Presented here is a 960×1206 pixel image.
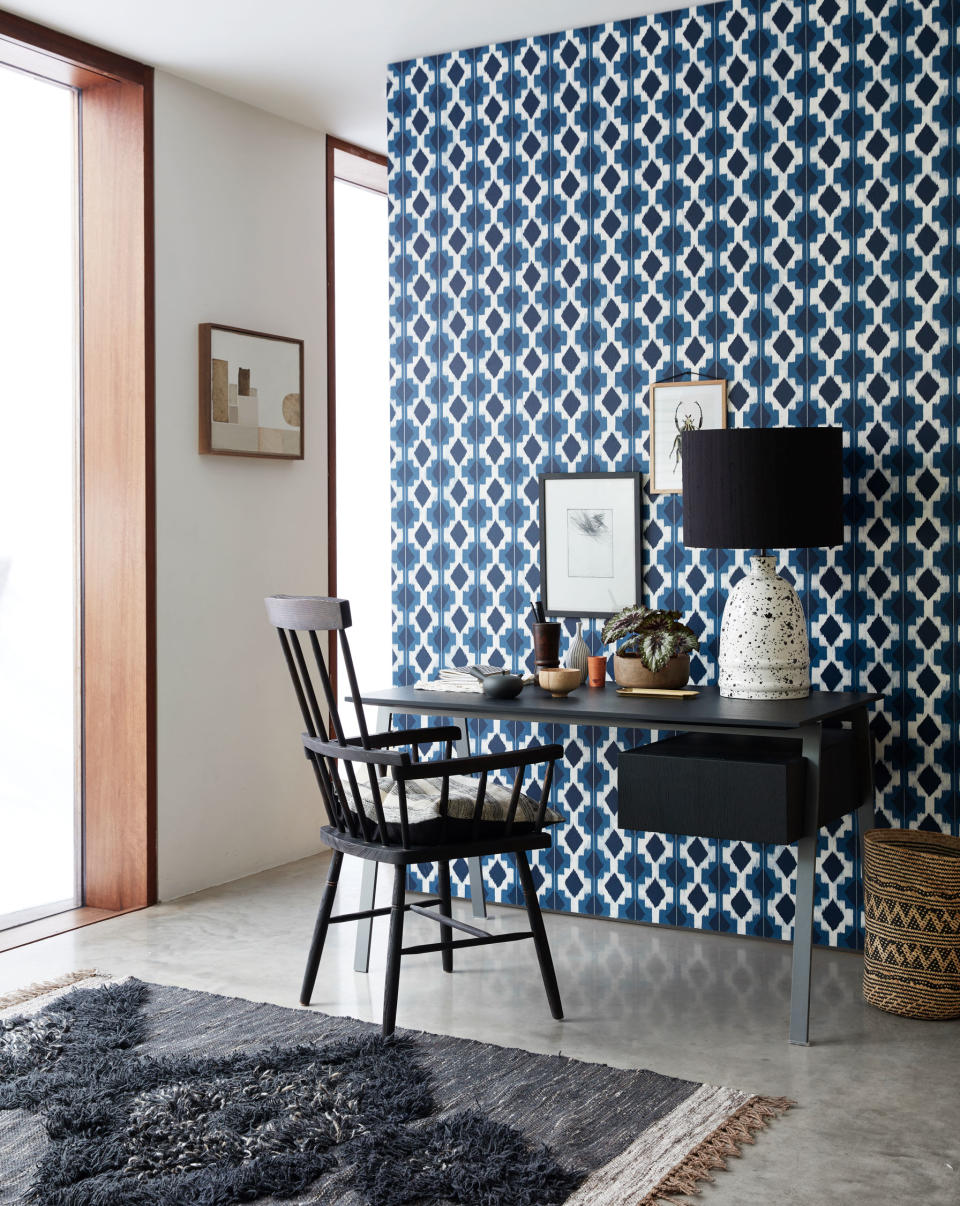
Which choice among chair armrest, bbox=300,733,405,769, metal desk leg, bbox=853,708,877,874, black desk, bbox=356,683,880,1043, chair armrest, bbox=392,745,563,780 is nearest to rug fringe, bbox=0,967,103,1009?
black desk, bbox=356,683,880,1043

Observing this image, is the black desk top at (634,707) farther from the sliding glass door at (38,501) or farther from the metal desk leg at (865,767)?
the sliding glass door at (38,501)

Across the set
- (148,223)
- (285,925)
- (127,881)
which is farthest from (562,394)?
(127,881)

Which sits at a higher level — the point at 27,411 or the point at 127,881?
the point at 27,411

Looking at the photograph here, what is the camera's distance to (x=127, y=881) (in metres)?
4.30

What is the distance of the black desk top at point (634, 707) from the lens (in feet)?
10.4

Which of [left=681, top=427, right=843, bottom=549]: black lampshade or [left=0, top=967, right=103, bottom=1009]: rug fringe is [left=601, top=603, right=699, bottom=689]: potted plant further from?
[left=0, top=967, right=103, bottom=1009]: rug fringe

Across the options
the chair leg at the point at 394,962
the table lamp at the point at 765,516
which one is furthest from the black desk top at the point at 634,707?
the chair leg at the point at 394,962

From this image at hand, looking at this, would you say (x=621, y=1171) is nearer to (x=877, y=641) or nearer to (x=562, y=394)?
(x=877, y=641)

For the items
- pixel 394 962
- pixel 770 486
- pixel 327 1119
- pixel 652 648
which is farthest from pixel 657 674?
pixel 327 1119

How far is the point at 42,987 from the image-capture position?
3.43 meters

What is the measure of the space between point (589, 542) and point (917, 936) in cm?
148

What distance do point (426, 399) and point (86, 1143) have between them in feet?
8.38

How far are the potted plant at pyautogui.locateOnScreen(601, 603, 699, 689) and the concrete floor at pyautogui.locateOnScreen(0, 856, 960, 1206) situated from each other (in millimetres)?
772

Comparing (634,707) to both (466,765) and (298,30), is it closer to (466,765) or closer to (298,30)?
(466,765)
